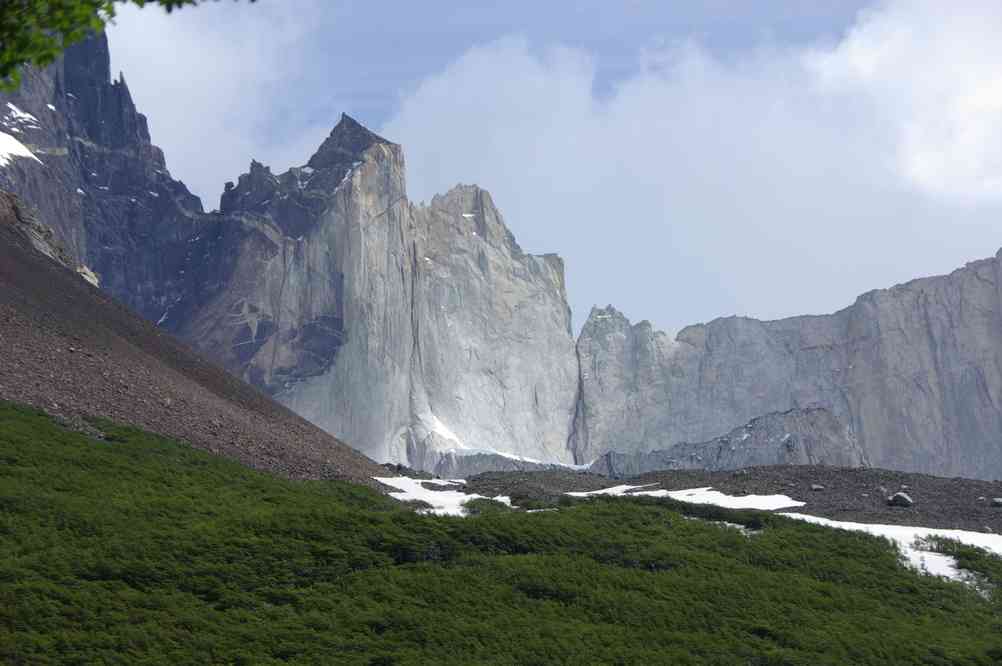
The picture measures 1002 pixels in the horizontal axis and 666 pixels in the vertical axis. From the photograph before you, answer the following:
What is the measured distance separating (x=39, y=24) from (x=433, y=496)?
112ft

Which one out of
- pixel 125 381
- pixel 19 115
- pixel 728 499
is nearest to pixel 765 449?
pixel 728 499

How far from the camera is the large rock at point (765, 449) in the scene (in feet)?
291

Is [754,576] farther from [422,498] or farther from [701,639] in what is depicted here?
[422,498]

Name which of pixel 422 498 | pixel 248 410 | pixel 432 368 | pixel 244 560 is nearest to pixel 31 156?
pixel 432 368

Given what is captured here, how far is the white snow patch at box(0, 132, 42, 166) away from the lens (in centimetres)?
9650

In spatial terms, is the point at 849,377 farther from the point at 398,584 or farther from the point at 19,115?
the point at 398,584

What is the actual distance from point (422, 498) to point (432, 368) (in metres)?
65.9

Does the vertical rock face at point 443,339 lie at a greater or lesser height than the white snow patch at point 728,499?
greater

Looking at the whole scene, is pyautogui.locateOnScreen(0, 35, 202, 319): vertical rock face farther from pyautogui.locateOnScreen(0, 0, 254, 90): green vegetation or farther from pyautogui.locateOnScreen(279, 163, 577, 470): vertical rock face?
pyautogui.locateOnScreen(0, 0, 254, 90): green vegetation

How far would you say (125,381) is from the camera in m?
44.5

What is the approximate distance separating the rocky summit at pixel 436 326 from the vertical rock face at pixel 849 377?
0.20 m

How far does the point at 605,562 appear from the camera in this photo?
3172cm

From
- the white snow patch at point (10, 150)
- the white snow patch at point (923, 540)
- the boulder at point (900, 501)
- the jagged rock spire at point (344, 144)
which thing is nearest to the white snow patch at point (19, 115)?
the white snow patch at point (10, 150)

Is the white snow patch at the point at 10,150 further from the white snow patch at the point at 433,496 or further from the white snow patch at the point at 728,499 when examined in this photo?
the white snow patch at the point at 728,499
